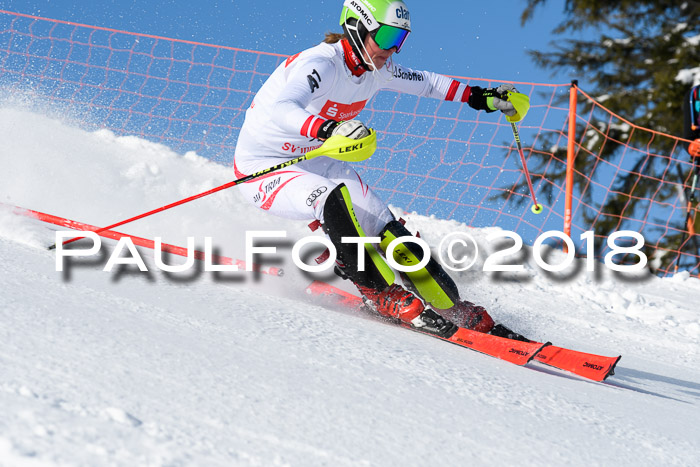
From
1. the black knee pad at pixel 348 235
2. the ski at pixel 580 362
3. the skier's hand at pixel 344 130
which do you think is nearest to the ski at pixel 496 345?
the ski at pixel 580 362

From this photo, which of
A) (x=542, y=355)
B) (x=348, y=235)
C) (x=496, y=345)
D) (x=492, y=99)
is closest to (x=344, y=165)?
(x=348, y=235)

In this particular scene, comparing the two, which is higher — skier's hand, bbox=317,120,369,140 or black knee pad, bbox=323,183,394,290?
skier's hand, bbox=317,120,369,140

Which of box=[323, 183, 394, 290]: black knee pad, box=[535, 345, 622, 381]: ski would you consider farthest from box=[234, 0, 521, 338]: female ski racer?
box=[535, 345, 622, 381]: ski

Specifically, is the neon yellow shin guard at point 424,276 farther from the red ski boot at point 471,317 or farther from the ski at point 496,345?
the ski at point 496,345

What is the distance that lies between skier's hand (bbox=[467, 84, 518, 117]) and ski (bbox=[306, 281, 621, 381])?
1.37 metres

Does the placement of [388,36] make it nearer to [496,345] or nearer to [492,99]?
[492,99]

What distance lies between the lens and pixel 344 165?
3574 mm

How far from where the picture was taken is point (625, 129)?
36.8ft

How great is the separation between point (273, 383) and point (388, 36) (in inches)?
73.0

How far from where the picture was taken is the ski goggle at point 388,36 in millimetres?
3213

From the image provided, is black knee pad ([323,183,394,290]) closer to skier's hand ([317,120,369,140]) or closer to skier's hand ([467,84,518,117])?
skier's hand ([317,120,369,140])

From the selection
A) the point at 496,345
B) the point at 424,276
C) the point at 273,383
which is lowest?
the point at 273,383

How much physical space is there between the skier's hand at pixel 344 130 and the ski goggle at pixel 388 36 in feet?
1.83

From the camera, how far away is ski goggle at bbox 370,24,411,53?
3.21 m
